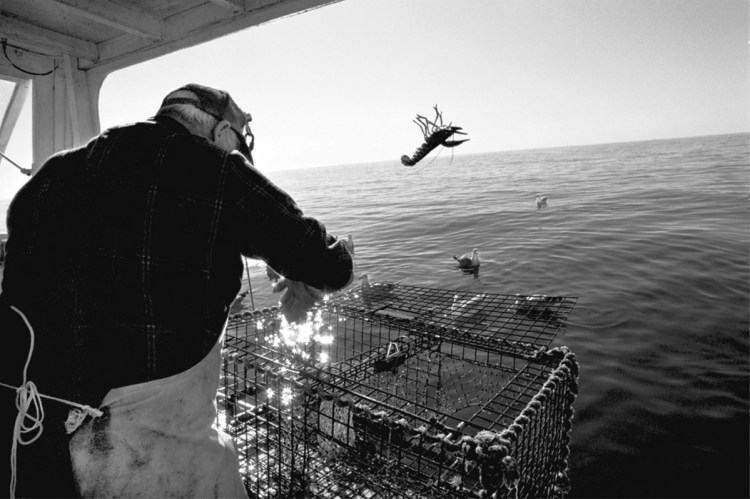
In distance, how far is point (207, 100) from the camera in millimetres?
1673

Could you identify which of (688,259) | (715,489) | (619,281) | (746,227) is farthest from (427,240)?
(715,489)

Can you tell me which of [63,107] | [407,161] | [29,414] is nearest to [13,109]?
[63,107]

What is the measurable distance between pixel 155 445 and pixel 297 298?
0.86 meters

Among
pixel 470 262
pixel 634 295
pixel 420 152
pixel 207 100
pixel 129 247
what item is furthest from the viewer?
pixel 470 262

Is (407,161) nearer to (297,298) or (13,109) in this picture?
(297,298)

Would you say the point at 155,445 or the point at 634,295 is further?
the point at 634,295

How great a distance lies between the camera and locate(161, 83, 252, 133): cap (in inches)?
64.9

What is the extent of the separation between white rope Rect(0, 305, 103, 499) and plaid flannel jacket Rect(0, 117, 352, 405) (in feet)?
0.10

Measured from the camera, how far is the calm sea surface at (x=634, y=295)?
4.37 metres

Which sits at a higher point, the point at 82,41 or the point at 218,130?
the point at 82,41

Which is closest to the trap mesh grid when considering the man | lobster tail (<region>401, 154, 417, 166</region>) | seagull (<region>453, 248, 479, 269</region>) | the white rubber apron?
the white rubber apron

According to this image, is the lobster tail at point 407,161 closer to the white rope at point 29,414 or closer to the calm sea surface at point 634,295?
the calm sea surface at point 634,295

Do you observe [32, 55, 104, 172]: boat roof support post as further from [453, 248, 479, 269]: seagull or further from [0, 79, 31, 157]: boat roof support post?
[453, 248, 479, 269]: seagull

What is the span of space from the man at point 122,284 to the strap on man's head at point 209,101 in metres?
0.16
